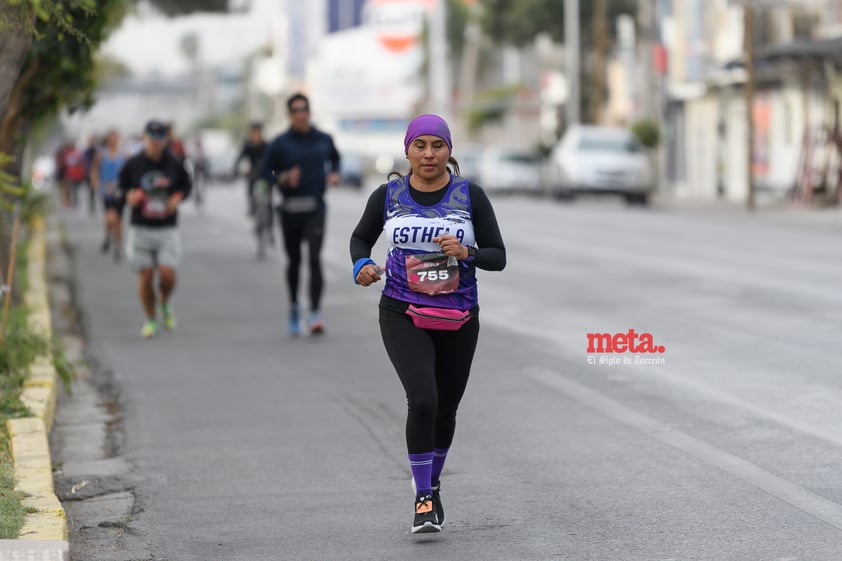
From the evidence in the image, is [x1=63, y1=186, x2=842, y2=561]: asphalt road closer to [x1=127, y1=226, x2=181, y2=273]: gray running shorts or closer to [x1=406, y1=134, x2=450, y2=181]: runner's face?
[x1=127, y1=226, x2=181, y2=273]: gray running shorts

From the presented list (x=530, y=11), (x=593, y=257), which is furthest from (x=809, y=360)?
(x=530, y=11)

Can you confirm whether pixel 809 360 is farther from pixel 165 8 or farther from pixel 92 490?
pixel 165 8

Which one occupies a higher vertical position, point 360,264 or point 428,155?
point 428,155

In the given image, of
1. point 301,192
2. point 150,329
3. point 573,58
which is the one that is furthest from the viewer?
point 573,58

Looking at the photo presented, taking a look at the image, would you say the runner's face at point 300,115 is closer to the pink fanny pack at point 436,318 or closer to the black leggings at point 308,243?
the black leggings at point 308,243

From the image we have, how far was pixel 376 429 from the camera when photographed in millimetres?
9695

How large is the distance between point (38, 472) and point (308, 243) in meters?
6.65

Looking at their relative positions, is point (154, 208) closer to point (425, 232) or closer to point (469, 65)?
point (425, 232)

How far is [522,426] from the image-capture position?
9641 mm

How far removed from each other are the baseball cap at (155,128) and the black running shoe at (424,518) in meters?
8.04

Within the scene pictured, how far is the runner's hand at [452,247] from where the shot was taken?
683cm

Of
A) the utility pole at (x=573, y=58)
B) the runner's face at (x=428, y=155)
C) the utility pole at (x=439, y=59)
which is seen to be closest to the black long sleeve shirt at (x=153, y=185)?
the runner's face at (x=428, y=155)

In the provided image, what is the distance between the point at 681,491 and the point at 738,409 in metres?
2.31

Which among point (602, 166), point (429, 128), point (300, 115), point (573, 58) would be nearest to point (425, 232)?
point (429, 128)
